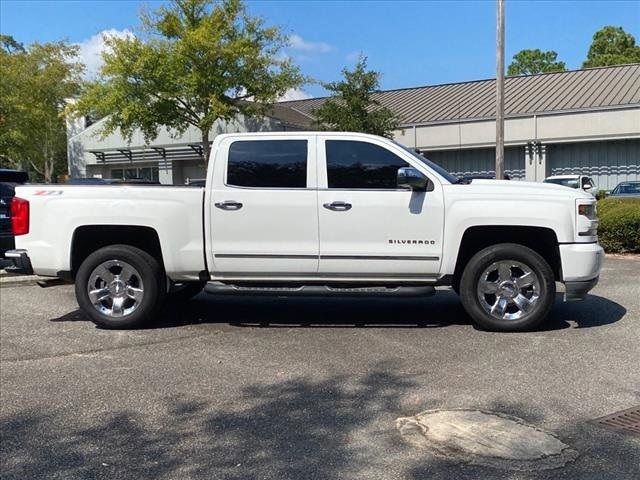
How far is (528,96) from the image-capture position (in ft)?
113

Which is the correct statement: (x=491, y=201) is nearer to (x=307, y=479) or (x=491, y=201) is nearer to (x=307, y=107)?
(x=307, y=479)

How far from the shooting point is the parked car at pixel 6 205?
10.7m


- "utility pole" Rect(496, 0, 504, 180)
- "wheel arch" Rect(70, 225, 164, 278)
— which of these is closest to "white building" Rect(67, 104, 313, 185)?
"utility pole" Rect(496, 0, 504, 180)

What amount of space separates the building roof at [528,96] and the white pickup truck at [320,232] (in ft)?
78.8

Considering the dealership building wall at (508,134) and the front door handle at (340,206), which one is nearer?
the front door handle at (340,206)

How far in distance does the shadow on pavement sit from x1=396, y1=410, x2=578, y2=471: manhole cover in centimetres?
9

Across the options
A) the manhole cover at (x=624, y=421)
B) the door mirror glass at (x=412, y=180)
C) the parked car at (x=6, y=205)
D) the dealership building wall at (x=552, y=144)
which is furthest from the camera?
the dealership building wall at (x=552, y=144)

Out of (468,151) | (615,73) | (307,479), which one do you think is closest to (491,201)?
(307,479)

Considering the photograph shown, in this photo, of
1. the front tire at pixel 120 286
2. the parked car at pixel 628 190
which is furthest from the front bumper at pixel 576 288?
the parked car at pixel 628 190

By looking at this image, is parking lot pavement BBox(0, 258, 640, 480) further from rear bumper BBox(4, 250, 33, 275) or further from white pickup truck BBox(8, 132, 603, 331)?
rear bumper BBox(4, 250, 33, 275)

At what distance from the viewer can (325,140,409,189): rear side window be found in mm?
6836

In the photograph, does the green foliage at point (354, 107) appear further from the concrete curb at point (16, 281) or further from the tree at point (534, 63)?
the tree at point (534, 63)

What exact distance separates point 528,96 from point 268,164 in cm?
3042

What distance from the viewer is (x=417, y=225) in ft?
22.0
